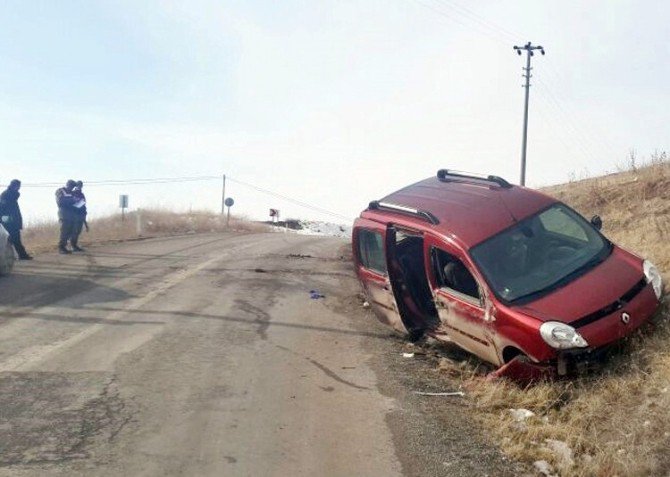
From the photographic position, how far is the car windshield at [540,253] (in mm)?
6848

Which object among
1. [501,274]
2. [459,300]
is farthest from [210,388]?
[501,274]

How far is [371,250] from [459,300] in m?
2.14

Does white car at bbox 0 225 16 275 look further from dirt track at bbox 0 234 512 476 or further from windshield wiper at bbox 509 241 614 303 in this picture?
windshield wiper at bbox 509 241 614 303

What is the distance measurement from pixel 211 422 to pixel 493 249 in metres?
3.42

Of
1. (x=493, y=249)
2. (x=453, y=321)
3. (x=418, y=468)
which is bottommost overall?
(x=418, y=468)

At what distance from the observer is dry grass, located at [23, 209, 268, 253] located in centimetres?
2303

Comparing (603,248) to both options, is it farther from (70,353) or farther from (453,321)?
(70,353)

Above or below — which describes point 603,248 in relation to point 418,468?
above

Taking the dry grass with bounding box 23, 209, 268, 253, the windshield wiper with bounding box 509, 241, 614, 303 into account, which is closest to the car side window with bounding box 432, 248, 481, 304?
the windshield wiper with bounding box 509, 241, 614, 303

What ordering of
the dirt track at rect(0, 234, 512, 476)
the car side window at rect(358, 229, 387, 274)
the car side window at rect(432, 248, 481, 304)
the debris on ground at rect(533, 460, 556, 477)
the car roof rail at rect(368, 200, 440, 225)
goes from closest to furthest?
the debris on ground at rect(533, 460, 556, 477)
the dirt track at rect(0, 234, 512, 476)
the car side window at rect(432, 248, 481, 304)
the car roof rail at rect(368, 200, 440, 225)
the car side window at rect(358, 229, 387, 274)

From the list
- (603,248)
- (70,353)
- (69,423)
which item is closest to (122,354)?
(70,353)

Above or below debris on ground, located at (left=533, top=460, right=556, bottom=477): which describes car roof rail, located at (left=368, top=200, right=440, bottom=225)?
above

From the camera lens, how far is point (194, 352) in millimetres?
7812

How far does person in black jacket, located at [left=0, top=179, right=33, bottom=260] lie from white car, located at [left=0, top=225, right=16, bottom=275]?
2.22m
